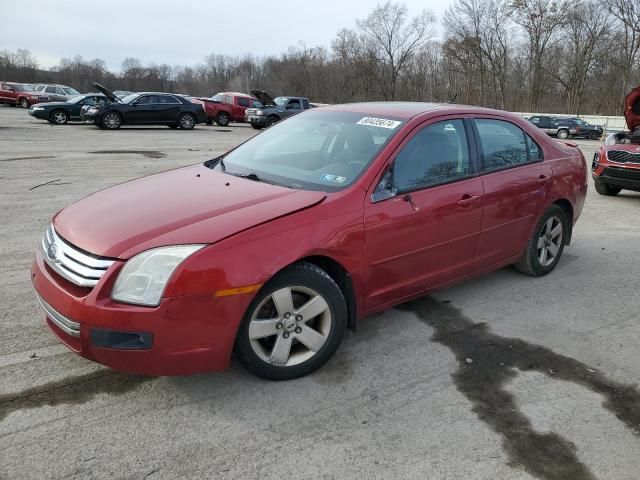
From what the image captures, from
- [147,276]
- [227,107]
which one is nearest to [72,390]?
[147,276]

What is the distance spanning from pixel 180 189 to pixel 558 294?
10.9ft

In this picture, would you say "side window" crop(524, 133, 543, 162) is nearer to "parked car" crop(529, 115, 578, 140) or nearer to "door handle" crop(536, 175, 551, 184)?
"door handle" crop(536, 175, 551, 184)

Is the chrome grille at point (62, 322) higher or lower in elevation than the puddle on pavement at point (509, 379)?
higher

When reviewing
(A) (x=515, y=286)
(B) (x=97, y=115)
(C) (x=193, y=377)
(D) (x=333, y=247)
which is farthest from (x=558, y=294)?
(B) (x=97, y=115)

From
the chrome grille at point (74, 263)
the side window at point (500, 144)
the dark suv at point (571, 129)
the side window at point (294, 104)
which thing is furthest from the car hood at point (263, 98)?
the chrome grille at point (74, 263)

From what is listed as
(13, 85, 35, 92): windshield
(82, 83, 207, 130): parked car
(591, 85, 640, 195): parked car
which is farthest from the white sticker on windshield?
(13, 85, 35, 92): windshield

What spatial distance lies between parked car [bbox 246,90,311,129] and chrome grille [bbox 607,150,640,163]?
1638 cm

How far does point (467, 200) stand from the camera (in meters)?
3.79

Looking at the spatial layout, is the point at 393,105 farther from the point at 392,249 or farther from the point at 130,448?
the point at 130,448

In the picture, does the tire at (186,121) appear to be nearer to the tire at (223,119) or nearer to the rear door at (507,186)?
the tire at (223,119)

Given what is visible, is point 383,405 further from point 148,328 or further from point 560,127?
point 560,127

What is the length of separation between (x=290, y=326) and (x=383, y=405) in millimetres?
671

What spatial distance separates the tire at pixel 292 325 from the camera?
2801mm

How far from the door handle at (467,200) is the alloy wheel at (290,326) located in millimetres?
1382
